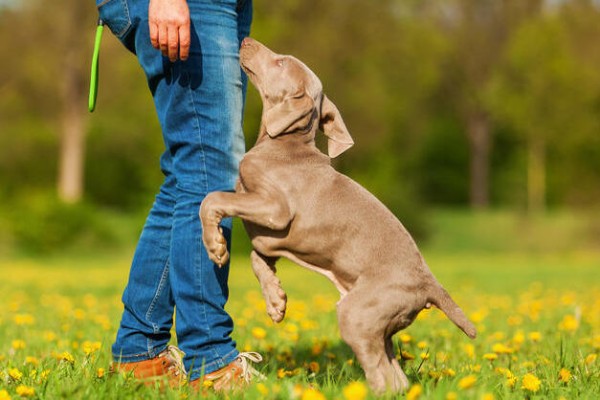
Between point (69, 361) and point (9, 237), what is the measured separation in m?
19.1

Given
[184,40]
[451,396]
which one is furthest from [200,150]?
[451,396]

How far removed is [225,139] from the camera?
3100mm

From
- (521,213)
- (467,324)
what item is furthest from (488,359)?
(521,213)

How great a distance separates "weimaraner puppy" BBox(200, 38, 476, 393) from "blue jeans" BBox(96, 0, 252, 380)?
0.95 feet

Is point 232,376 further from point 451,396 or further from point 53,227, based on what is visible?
point 53,227

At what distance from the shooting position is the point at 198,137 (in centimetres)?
306

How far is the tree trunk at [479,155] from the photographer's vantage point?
3412 cm

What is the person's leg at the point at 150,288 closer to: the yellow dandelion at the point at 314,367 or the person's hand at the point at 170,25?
the person's hand at the point at 170,25

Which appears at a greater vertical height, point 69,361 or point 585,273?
point 69,361

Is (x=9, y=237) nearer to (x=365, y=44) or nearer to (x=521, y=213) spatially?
(x=365, y=44)

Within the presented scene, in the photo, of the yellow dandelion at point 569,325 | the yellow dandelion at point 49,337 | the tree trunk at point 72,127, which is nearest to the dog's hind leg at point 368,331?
the yellow dandelion at point 49,337

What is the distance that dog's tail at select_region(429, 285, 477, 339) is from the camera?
2.69m

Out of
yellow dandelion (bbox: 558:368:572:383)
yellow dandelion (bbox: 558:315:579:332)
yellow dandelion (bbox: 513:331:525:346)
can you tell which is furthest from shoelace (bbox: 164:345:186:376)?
yellow dandelion (bbox: 558:315:579:332)

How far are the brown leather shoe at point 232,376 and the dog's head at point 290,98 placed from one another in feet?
2.91
